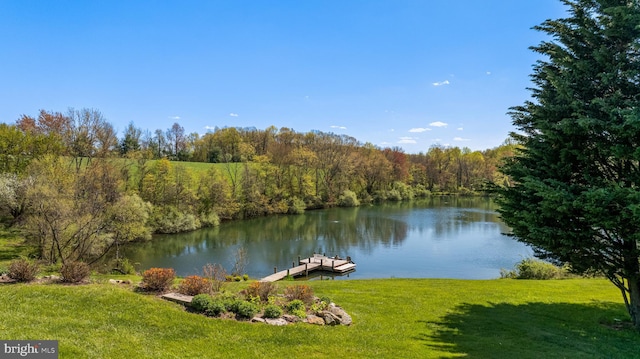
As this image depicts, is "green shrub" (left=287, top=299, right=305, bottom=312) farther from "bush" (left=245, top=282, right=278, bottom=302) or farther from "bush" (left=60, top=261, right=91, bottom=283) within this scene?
"bush" (left=60, top=261, right=91, bottom=283)

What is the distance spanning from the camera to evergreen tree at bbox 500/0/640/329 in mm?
7598

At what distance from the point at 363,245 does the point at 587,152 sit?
25.2 m

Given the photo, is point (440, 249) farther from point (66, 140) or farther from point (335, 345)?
point (66, 140)

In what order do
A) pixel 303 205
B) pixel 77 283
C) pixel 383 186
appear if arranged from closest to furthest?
pixel 77 283, pixel 303 205, pixel 383 186

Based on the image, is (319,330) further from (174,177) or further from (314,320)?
(174,177)

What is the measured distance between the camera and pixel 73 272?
9.58m

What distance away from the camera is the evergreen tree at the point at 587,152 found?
7598mm

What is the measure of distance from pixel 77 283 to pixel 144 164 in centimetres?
3450

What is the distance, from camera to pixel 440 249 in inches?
1216

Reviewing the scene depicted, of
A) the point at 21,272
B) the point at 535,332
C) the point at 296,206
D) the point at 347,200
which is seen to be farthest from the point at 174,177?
the point at 535,332

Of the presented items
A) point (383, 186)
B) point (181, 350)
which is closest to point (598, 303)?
point (181, 350)

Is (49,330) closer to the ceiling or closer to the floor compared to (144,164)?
closer to the floor

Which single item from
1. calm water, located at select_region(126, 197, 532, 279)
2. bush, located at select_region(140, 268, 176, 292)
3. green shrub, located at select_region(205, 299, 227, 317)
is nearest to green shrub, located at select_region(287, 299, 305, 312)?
green shrub, located at select_region(205, 299, 227, 317)

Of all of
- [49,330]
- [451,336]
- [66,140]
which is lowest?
[451,336]
